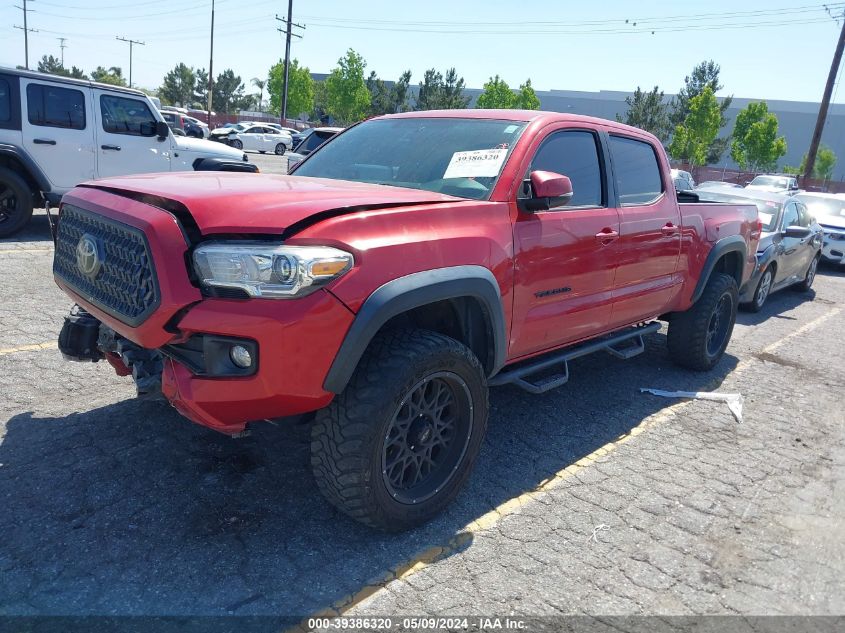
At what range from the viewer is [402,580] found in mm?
2684

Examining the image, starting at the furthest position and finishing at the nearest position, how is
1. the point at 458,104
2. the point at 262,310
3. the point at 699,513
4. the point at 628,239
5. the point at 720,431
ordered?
the point at 458,104 → the point at 720,431 → the point at 628,239 → the point at 699,513 → the point at 262,310

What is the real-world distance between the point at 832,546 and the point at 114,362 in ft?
11.9

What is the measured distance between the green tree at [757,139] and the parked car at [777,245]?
44.6 meters

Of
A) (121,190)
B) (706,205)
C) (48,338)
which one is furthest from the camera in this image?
(706,205)

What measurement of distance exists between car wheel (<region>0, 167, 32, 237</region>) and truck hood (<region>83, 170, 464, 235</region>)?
619 cm

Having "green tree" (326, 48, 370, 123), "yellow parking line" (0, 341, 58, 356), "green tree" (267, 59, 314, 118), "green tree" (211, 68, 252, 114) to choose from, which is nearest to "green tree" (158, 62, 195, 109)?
"green tree" (211, 68, 252, 114)

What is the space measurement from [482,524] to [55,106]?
27.8ft

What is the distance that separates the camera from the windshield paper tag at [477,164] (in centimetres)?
346

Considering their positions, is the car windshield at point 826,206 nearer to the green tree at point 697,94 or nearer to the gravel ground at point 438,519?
the gravel ground at point 438,519

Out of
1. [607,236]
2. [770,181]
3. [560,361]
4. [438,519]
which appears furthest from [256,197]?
[770,181]

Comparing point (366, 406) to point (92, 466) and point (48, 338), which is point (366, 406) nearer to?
point (92, 466)

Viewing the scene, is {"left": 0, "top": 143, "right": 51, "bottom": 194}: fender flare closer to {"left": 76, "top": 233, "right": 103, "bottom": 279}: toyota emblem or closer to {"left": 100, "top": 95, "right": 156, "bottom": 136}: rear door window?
{"left": 100, "top": 95, "right": 156, "bottom": 136}: rear door window

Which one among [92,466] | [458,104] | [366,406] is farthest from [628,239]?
[458,104]

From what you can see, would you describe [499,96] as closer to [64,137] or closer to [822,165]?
[822,165]
